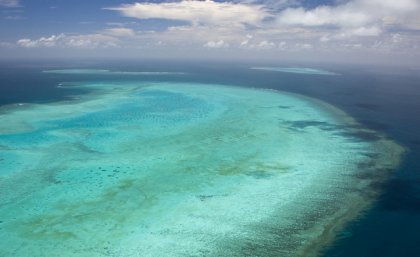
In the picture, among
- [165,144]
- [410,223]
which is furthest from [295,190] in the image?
[165,144]

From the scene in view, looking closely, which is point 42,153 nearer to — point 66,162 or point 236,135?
point 66,162

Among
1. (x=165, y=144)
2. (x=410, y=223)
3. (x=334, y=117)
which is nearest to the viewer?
(x=410, y=223)

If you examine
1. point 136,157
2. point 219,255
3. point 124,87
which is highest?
point 124,87

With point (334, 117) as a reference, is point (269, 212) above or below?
below

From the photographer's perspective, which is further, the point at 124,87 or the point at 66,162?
the point at 124,87

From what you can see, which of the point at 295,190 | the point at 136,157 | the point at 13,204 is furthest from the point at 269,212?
the point at 13,204

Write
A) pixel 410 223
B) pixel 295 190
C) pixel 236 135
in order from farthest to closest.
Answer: pixel 236 135 → pixel 295 190 → pixel 410 223
